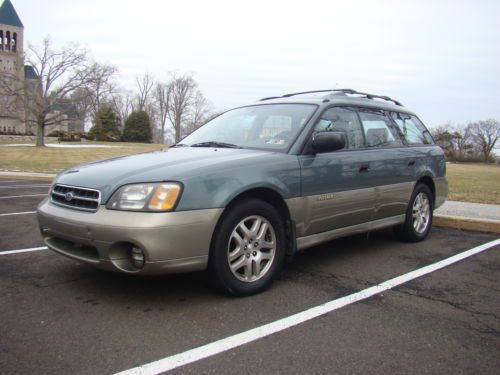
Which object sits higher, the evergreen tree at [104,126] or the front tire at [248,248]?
the evergreen tree at [104,126]

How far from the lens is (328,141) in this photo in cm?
394

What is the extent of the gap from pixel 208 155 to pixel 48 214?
1348mm

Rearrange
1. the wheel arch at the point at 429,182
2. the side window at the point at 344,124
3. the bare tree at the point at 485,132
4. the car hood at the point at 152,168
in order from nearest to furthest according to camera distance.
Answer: the car hood at the point at 152,168, the side window at the point at 344,124, the wheel arch at the point at 429,182, the bare tree at the point at 485,132

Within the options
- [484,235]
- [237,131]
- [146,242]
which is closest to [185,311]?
[146,242]

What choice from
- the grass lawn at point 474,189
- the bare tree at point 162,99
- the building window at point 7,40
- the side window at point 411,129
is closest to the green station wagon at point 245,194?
the side window at point 411,129

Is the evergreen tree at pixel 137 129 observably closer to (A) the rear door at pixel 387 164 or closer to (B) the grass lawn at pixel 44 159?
(B) the grass lawn at pixel 44 159

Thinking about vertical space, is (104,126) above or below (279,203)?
above

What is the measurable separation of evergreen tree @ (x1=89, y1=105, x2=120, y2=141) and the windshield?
202 ft

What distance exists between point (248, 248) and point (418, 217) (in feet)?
9.75

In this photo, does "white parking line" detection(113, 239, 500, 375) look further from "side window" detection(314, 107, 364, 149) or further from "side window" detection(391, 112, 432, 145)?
"side window" detection(391, 112, 432, 145)

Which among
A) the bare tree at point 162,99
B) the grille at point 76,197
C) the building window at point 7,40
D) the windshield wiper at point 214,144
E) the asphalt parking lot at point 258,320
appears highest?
the building window at point 7,40

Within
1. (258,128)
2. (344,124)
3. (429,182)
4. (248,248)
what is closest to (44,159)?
(258,128)

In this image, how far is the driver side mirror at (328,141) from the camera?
3941 millimetres

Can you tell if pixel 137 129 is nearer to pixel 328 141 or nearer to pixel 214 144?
pixel 214 144
